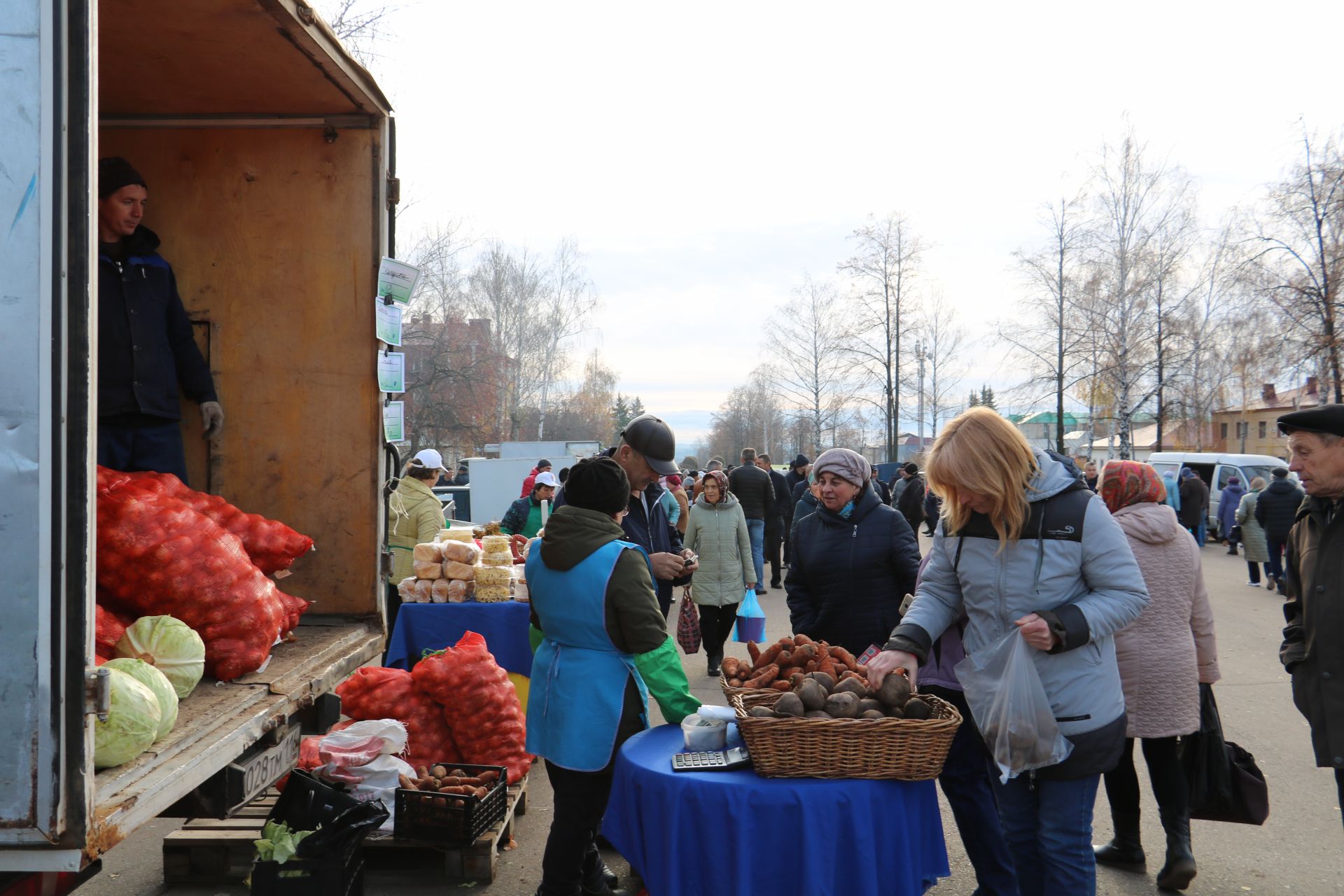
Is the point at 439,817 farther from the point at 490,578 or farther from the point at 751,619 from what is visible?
the point at 751,619

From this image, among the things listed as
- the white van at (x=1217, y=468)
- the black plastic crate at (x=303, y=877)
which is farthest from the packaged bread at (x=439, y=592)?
the white van at (x=1217, y=468)

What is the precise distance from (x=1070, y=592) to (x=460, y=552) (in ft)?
14.6

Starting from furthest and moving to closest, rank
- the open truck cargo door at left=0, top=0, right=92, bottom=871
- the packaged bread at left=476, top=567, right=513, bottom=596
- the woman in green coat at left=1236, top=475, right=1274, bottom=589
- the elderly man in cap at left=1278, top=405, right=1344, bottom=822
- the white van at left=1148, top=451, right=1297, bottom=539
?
1. the white van at left=1148, top=451, right=1297, bottom=539
2. the woman in green coat at left=1236, top=475, right=1274, bottom=589
3. the packaged bread at left=476, top=567, right=513, bottom=596
4. the elderly man in cap at left=1278, top=405, right=1344, bottom=822
5. the open truck cargo door at left=0, top=0, right=92, bottom=871

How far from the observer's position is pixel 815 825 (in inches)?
125

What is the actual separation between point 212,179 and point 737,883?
3762mm

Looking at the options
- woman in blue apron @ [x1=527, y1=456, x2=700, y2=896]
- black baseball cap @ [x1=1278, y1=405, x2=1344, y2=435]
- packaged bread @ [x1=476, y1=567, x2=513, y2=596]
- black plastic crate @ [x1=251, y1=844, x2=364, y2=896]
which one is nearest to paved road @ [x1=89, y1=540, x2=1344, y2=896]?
black plastic crate @ [x1=251, y1=844, x2=364, y2=896]

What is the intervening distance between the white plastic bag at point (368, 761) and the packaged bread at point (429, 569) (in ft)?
6.34

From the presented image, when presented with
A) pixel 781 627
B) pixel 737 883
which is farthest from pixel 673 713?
pixel 781 627

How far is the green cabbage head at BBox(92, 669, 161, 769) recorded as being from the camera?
2.45m

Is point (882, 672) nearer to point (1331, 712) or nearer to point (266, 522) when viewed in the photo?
point (1331, 712)

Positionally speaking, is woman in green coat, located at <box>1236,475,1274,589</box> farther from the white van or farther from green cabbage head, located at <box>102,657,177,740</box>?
green cabbage head, located at <box>102,657,177,740</box>

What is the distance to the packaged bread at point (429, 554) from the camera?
21.9 feet

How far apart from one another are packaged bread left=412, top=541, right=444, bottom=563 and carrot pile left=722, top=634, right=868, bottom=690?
3.33m

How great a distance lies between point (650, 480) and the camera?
15.9ft
